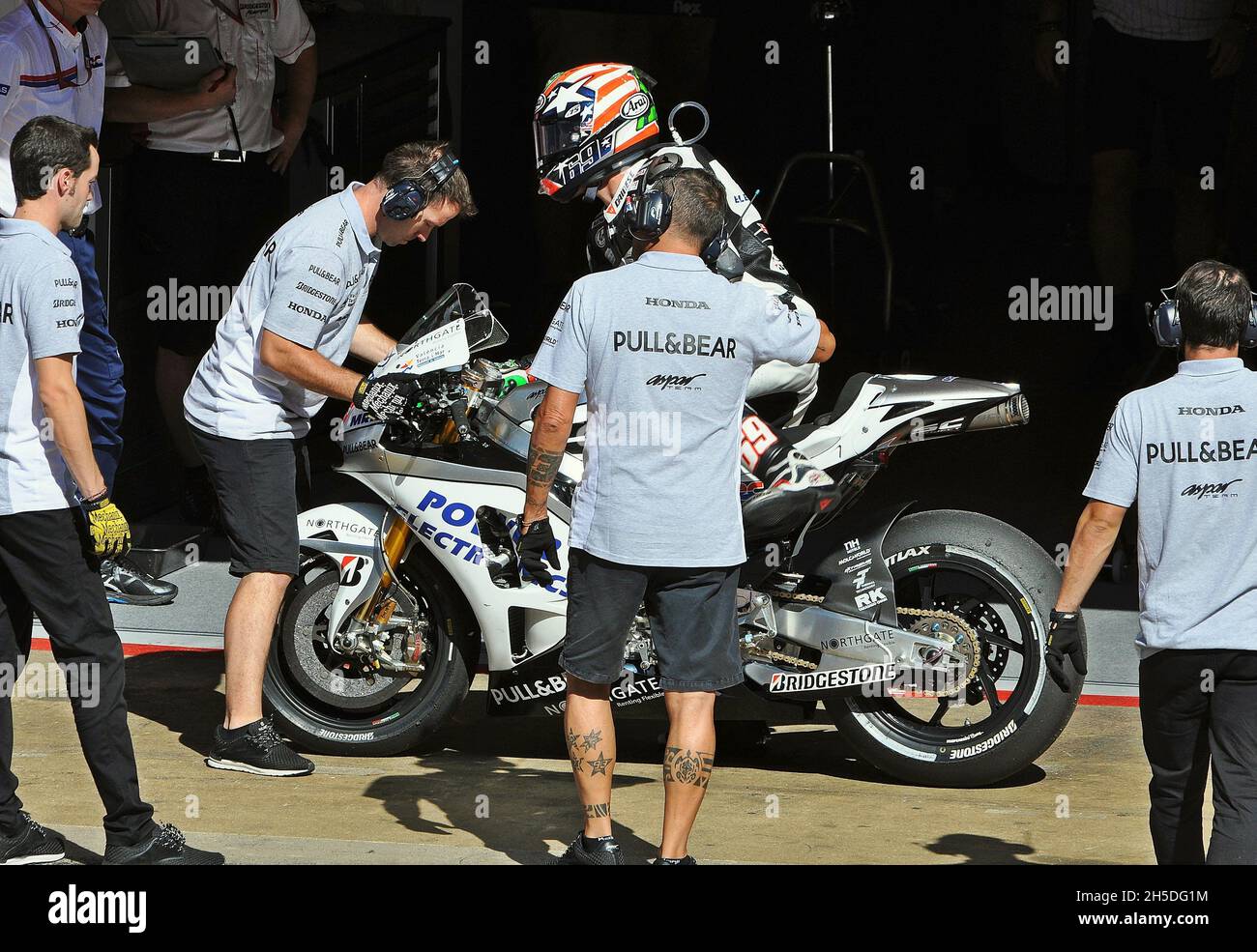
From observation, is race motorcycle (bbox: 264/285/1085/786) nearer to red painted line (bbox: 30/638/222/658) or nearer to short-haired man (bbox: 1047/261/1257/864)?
short-haired man (bbox: 1047/261/1257/864)

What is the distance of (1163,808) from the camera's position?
4176 mm

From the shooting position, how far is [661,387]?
4441mm

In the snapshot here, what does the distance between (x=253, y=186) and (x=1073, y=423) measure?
4557 millimetres

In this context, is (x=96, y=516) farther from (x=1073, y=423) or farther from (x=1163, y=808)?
(x=1073, y=423)

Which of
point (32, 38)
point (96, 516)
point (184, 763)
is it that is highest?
point (32, 38)

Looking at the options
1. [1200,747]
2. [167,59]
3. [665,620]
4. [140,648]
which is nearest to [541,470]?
[665,620]

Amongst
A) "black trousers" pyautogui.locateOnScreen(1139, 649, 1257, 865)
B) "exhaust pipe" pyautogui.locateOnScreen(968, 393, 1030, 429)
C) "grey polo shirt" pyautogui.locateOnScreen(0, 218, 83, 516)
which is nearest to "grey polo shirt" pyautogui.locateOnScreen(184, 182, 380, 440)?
"grey polo shirt" pyautogui.locateOnScreen(0, 218, 83, 516)

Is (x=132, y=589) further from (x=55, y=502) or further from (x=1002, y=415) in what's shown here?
(x=1002, y=415)

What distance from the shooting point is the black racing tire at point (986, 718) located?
17.9ft

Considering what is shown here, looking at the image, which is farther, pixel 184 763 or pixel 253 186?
pixel 253 186

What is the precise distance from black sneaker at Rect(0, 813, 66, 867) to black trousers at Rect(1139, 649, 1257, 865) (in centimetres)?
289

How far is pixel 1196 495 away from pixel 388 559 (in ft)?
9.01

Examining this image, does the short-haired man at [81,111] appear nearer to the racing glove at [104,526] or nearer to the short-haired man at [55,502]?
the short-haired man at [55,502]
